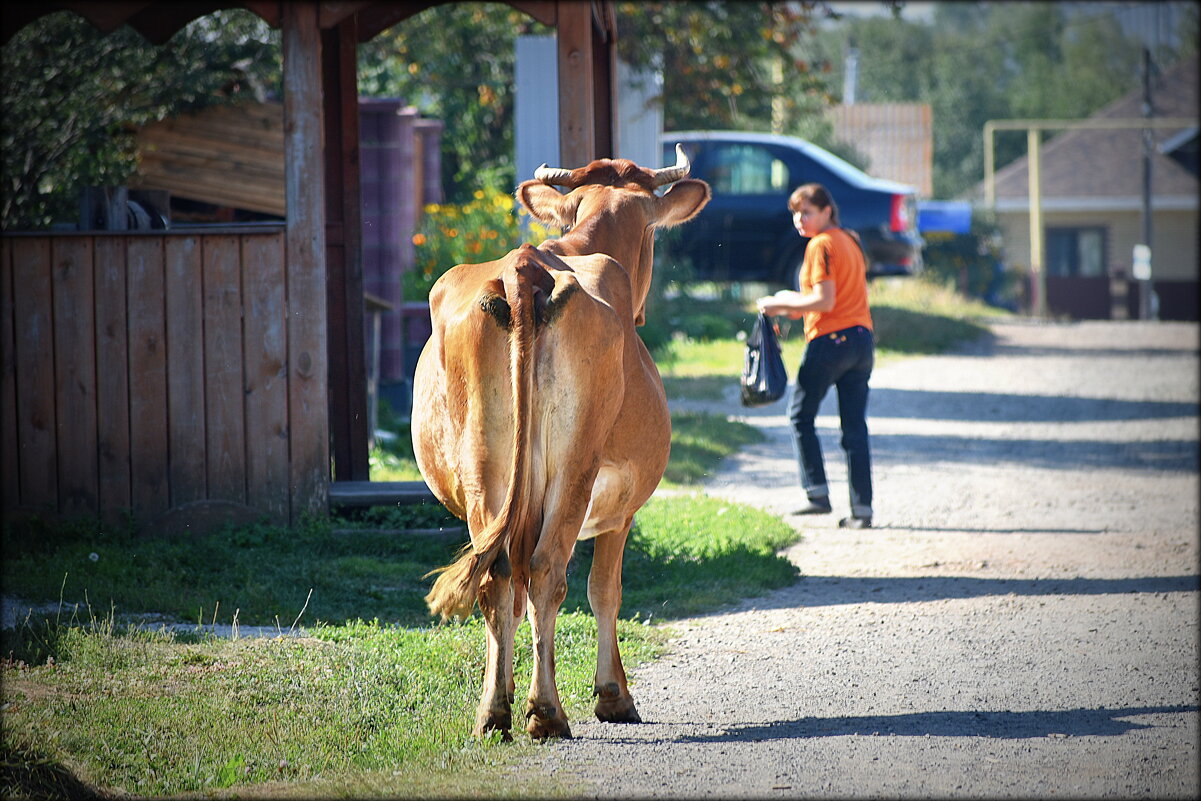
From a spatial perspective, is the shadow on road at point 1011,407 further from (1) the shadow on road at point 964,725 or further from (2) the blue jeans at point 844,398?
(1) the shadow on road at point 964,725

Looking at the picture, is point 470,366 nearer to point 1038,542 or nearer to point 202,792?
point 202,792

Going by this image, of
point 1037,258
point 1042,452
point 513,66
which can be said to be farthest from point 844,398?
point 1037,258

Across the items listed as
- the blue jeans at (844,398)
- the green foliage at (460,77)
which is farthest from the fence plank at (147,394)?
the green foliage at (460,77)

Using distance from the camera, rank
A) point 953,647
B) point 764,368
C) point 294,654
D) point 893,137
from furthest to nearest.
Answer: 1. point 893,137
2. point 764,368
3. point 953,647
4. point 294,654

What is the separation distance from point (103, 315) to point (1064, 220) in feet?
105

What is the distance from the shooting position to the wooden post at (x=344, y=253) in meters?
8.23

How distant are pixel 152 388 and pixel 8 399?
82 cm

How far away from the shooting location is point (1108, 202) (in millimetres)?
33188

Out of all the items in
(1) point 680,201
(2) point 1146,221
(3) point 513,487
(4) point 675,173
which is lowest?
(3) point 513,487

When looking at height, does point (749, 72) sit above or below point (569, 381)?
above

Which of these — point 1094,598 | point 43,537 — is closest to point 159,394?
point 43,537

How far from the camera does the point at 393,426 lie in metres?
10.9

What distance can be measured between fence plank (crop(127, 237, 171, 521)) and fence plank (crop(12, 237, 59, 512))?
46cm

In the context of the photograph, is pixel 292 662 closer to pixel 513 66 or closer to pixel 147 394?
pixel 147 394
